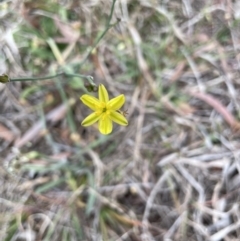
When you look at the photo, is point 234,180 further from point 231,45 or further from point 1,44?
point 1,44

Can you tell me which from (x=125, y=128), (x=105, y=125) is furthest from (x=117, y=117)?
(x=125, y=128)

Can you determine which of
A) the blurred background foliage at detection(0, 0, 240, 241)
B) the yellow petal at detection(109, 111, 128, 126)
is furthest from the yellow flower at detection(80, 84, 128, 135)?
the blurred background foliage at detection(0, 0, 240, 241)

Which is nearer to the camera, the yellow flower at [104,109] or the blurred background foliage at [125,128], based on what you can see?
the yellow flower at [104,109]

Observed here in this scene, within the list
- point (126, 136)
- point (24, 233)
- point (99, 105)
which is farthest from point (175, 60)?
point (24, 233)

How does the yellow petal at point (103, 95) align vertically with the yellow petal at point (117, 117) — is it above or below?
above

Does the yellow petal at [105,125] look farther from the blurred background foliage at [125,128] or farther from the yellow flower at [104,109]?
the blurred background foliage at [125,128]

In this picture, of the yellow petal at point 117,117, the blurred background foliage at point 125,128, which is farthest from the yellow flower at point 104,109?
the blurred background foliage at point 125,128

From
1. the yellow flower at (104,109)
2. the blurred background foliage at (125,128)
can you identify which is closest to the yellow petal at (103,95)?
the yellow flower at (104,109)

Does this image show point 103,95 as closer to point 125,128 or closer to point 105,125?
point 105,125
